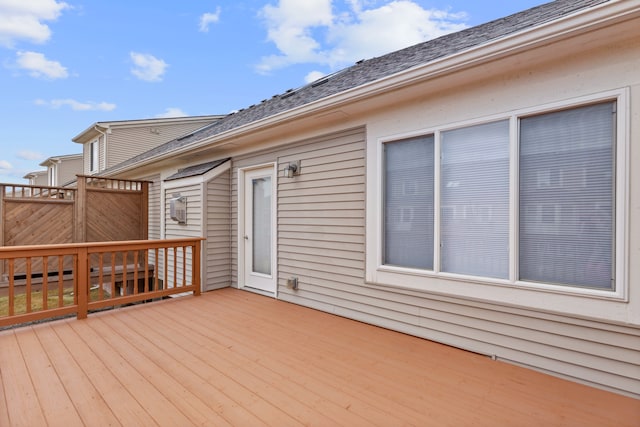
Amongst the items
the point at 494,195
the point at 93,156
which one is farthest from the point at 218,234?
the point at 93,156

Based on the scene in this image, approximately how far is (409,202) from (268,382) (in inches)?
82.5

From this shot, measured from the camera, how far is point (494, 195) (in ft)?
8.80

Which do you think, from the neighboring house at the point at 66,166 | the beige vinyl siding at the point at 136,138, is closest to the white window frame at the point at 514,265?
the beige vinyl siding at the point at 136,138

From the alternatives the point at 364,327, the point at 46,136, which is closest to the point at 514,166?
the point at 364,327

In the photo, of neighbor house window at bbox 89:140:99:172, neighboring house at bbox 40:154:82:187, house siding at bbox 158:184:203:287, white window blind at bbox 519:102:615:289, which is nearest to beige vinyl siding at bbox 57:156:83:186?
neighboring house at bbox 40:154:82:187

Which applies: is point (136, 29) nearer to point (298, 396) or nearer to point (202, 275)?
point (202, 275)

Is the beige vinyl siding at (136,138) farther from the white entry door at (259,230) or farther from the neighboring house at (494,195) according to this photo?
the neighboring house at (494,195)

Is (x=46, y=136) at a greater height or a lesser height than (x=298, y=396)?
greater

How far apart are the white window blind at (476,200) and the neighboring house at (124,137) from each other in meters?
12.6

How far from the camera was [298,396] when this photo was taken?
7.06ft

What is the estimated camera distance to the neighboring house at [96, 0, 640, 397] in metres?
2.15

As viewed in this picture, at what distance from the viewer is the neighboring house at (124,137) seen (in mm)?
11781

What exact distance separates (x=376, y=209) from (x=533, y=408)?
6.86ft

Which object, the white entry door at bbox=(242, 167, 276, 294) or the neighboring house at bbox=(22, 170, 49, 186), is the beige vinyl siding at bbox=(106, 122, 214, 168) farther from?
the neighboring house at bbox=(22, 170, 49, 186)
